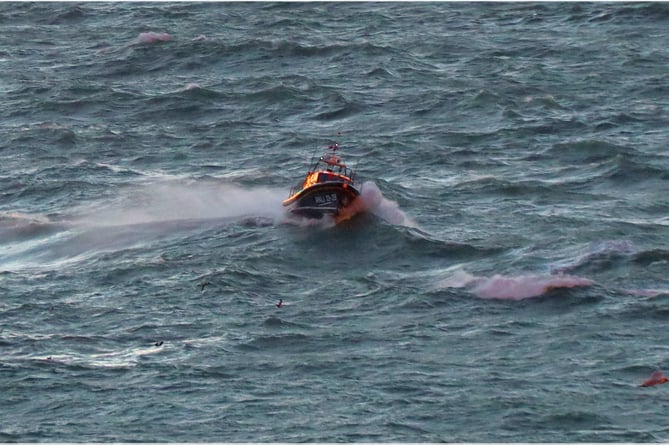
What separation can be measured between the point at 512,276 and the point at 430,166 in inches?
669

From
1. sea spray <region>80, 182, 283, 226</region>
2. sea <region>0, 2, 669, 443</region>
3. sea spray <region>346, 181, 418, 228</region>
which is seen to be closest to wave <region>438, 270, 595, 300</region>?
sea <region>0, 2, 669, 443</region>

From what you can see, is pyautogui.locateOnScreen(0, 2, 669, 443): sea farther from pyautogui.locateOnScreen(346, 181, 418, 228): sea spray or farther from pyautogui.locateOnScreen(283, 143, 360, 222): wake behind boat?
pyautogui.locateOnScreen(283, 143, 360, 222): wake behind boat

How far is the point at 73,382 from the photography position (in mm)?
48938

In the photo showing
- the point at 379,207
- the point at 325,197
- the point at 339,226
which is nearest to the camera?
the point at 325,197

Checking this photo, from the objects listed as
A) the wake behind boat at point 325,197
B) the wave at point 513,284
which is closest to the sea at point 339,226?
the wave at point 513,284

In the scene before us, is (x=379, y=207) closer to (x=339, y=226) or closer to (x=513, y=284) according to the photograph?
(x=339, y=226)

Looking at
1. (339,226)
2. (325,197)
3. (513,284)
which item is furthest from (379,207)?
(513,284)

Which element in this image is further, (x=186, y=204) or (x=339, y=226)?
(x=186, y=204)

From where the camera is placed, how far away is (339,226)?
210ft

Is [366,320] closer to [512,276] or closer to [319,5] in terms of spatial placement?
[512,276]

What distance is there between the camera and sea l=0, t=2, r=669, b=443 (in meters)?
46.8

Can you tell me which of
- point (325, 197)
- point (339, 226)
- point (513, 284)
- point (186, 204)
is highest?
point (325, 197)

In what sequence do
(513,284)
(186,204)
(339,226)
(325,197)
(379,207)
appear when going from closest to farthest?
(513,284) → (325,197) → (339,226) → (379,207) → (186,204)

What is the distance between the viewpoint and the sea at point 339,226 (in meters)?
46.8
